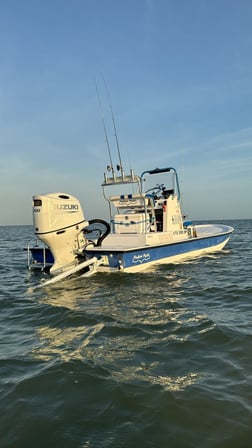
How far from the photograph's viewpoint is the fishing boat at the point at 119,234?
29.9 feet

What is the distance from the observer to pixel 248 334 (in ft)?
15.0

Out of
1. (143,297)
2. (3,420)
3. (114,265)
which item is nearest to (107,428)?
(3,420)

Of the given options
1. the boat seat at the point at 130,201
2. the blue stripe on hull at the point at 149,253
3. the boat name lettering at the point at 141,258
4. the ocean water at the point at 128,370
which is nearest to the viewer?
the ocean water at the point at 128,370

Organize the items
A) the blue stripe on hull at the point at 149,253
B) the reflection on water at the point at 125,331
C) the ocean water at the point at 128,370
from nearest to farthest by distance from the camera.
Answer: the ocean water at the point at 128,370, the reflection on water at the point at 125,331, the blue stripe on hull at the point at 149,253

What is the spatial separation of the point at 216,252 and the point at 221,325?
9.42 meters

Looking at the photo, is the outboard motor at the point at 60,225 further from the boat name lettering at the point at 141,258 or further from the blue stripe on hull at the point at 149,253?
the boat name lettering at the point at 141,258

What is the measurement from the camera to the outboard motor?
8.95 metres

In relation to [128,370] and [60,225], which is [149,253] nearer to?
[60,225]

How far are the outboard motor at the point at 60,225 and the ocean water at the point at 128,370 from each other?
7.11 feet

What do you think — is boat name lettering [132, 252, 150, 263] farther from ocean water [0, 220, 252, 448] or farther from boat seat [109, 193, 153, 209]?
ocean water [0, 220, 252, 448]

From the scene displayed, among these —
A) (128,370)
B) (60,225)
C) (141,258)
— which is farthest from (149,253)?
(128,370)

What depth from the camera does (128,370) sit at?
12.0 ft

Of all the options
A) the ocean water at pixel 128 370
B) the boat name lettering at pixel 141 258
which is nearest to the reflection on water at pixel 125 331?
the ocean water at pixel 128 370

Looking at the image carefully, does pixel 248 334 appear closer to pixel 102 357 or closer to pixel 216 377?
pixel 216 377
